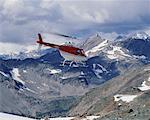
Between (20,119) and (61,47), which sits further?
(20,119)

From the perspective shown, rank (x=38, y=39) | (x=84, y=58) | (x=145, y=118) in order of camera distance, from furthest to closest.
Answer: (x=38, y=39), (x=145, y=118), (x=84, y=58)

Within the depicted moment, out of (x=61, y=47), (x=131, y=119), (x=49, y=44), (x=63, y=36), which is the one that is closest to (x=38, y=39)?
(x=49, y=44)

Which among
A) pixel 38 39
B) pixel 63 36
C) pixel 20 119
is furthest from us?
pixel 20 119

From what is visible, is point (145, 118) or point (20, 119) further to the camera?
point (20, 119)

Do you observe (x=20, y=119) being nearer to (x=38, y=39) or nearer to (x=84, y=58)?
(x=38, y=39)

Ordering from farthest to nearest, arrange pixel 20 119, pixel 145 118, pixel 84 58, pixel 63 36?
pixel 20 119 < pixel 145 118 < pixel 84 58 < pixel 63 36

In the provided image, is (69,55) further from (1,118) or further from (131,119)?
(1,118)

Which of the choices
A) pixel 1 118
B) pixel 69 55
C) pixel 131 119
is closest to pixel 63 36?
pixel 69 55

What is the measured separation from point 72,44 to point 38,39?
78.4 ft

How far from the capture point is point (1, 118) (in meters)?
156

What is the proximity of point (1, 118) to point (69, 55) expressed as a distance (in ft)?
148

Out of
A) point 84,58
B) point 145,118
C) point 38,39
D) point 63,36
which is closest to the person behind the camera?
point 63,36

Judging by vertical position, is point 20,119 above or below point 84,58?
below

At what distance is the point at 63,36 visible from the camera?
4070 inches
